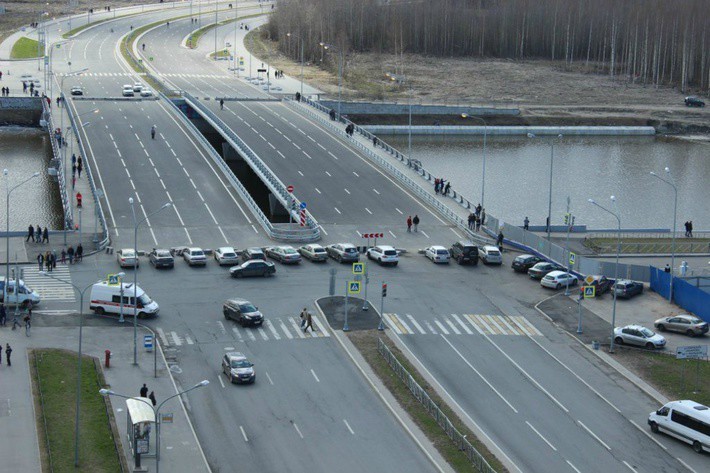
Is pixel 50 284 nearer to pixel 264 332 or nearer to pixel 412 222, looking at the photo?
pixel 264 332

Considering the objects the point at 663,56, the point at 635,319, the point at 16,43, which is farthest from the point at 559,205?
the point at 16,43

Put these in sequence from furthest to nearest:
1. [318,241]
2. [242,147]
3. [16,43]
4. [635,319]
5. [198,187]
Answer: [16,43], [242,147], [198,187], [318,241], [635,319]

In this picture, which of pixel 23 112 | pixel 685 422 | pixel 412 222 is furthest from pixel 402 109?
pixel 685 422

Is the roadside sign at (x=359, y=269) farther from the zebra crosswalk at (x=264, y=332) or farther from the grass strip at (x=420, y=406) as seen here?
the grass strip at (x=420, y=406)

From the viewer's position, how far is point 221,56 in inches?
7392

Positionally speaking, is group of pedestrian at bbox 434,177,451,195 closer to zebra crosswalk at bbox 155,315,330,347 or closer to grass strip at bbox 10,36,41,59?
zebra crosswalk at bbox 155,315,330,347

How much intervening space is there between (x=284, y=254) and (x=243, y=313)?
40.4ft

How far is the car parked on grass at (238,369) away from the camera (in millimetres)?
55344

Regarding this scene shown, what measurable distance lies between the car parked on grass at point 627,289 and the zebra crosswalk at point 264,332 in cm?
1942

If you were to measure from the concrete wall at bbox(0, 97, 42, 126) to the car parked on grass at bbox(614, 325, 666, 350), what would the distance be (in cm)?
9117

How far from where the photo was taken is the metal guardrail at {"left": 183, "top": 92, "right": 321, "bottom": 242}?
266ft

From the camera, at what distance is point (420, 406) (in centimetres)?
5338

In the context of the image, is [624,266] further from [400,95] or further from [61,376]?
[400,95]

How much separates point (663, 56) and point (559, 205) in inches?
3600
